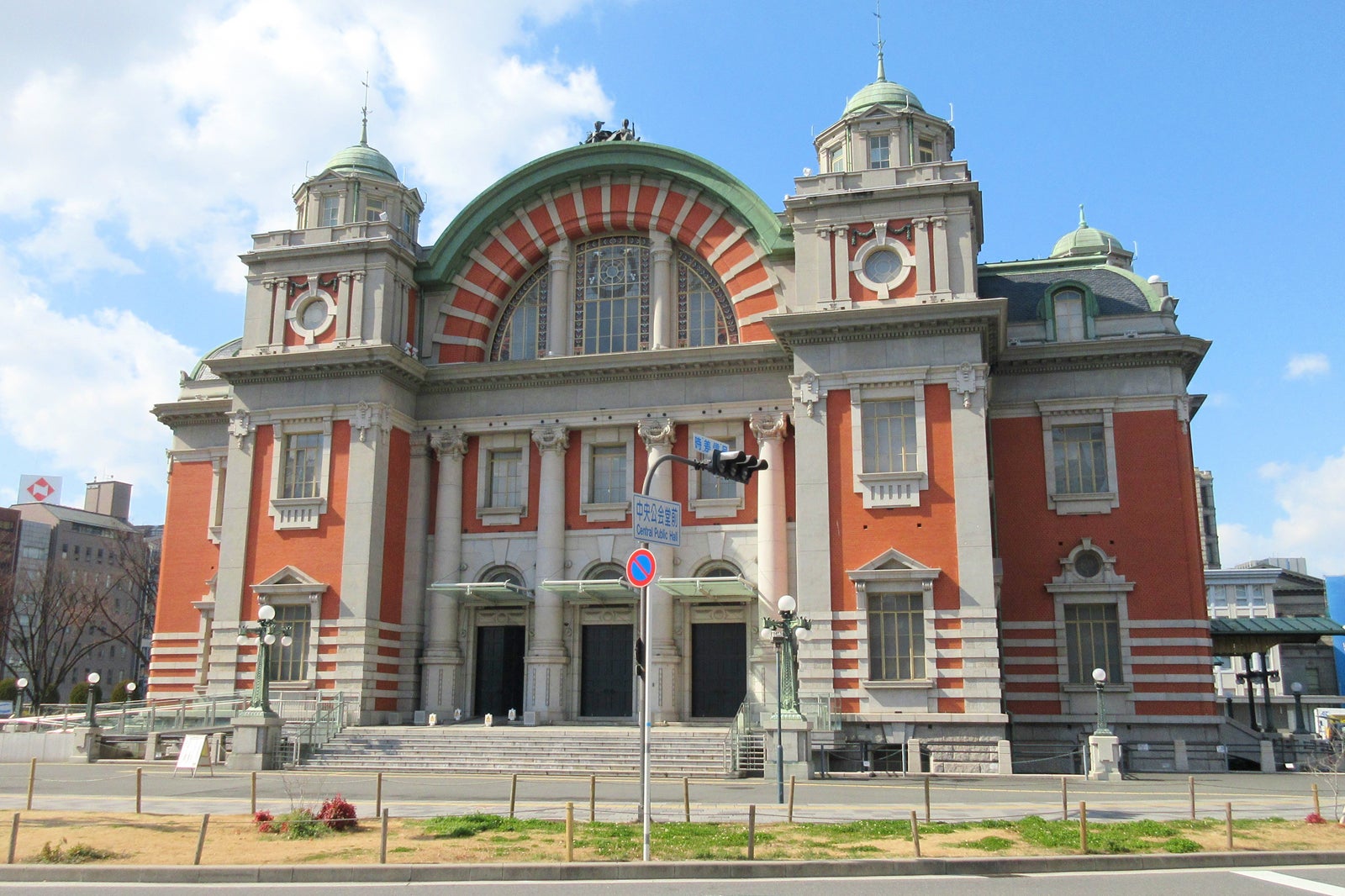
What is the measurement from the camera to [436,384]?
40.2 meters

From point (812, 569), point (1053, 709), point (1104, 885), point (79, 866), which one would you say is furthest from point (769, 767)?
point (79, 866)

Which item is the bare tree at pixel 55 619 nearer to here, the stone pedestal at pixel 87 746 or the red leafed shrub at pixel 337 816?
the stone pedestal at pixel 87 746

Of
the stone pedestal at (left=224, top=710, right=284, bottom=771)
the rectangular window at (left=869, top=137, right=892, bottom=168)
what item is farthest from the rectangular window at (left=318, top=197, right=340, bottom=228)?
the rectangular window at (left=869, top=137, right=892, bottom=168)

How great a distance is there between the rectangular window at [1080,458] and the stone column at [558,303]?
1609cm

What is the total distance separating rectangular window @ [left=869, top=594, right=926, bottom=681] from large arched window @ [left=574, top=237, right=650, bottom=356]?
12184 millimetres

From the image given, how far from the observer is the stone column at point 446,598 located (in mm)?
38031

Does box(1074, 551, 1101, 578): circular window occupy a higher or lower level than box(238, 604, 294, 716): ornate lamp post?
higher

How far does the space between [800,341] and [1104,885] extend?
2260 cm

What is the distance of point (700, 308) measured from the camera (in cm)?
3944

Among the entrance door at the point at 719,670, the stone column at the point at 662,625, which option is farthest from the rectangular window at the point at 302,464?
the entrance door at the point at 719,670

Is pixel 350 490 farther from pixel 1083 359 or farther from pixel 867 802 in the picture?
pixel 1083 359

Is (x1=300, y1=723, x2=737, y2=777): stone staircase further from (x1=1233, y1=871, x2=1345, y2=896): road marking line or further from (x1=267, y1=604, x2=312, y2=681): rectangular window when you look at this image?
(x1=1233, y1=871, x2=1345, y2=896): road marking line

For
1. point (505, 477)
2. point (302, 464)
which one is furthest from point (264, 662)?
point (505, 477)

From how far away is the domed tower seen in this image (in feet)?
128
